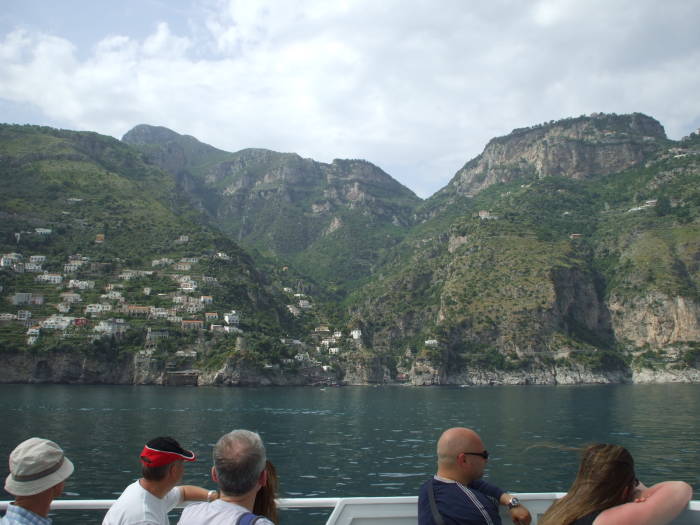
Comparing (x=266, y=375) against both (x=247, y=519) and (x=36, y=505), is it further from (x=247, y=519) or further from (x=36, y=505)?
(x=247, y=519)

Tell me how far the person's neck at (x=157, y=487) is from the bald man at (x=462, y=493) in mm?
1777

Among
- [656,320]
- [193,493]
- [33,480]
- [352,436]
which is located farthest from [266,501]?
[656,320]

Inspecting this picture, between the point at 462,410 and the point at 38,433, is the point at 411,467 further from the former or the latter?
the point at 462,410

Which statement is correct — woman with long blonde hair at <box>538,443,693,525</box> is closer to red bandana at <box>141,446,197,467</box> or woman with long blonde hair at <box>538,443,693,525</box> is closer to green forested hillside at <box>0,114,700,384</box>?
red bandana at <box>141,446,197,467</box>

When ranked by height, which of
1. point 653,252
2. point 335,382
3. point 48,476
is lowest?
point 335,382

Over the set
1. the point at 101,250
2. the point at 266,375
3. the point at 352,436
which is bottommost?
the point at 266,375

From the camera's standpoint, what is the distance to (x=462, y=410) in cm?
5216

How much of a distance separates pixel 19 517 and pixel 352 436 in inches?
1197

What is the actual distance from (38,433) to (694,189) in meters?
153

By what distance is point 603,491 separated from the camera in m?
3.09

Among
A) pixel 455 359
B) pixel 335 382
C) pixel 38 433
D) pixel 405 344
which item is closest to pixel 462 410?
pixel 38 433

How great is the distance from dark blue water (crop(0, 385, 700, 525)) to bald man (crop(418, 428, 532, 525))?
5672 millimetres

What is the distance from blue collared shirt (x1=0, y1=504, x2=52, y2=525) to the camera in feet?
11.0

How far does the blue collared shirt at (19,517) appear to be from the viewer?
11.0ft
